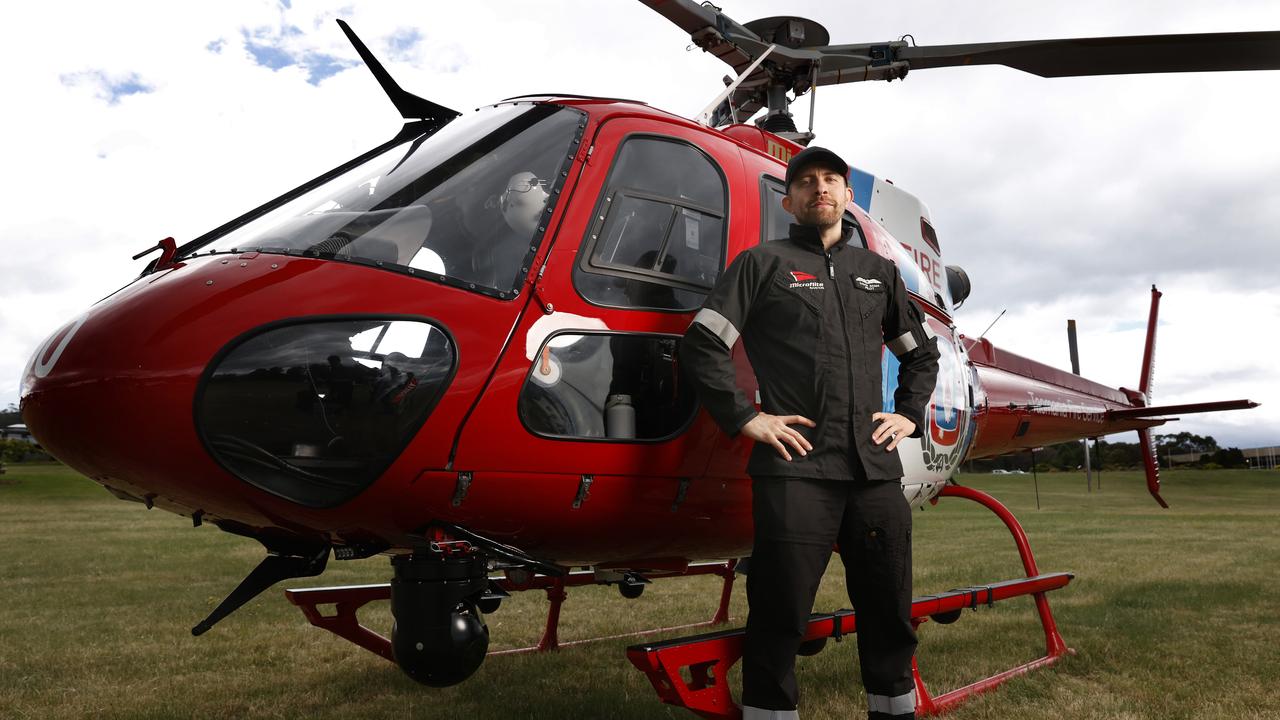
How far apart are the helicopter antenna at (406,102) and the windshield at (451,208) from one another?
355 mm

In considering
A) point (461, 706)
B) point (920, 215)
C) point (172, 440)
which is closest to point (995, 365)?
point (920, 215)

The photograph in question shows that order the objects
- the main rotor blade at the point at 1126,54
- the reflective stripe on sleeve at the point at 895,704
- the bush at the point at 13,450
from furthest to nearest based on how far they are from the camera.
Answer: the bush at the point at 13,450 → the main rotor blade at the point at 1126,54 → the reflective stripe on sleeve at the point at 895,704

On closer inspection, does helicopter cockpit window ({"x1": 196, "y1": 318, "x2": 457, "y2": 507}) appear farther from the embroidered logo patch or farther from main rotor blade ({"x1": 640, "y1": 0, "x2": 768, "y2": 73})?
main rotor blade ({"x1": 640, "y1": 0, "x2": 768, "y2": 73})

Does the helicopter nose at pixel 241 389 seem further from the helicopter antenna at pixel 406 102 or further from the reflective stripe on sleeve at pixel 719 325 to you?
the helicopter antenna at pixel 406 102

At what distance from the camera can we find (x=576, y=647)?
6.29 m

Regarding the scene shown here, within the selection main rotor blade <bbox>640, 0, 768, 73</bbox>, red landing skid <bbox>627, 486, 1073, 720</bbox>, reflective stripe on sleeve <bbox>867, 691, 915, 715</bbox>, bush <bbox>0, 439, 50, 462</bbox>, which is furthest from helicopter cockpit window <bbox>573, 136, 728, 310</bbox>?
bush <bbox>0, 439, 50, 462</bbox>

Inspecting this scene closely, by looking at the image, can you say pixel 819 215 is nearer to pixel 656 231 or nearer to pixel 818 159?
pixel 818 159

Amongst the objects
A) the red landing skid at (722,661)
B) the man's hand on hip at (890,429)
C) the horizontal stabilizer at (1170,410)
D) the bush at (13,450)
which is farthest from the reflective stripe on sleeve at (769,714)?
the bush at (13,450)

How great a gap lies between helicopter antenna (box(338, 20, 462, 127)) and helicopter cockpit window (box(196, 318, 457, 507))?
1.45 meters

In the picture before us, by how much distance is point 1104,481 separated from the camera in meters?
42.0

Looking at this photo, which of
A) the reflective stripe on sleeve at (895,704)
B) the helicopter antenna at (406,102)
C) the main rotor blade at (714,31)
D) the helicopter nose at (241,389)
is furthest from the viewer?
the main rotor blade at (714,31)

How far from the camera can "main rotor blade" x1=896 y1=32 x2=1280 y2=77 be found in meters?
5.35

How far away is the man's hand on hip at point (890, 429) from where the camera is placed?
3.18 meters

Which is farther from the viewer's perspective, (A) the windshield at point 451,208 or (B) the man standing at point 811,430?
(B) the man standing at point 811,430
